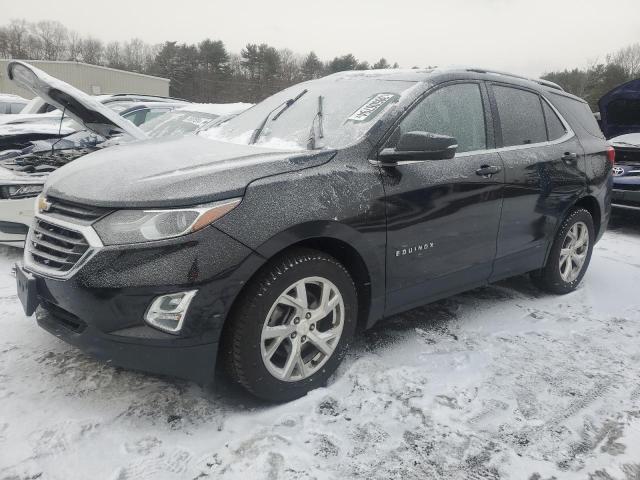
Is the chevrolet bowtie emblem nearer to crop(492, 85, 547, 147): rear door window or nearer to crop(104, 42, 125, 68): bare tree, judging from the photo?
crop(492, 85, 547, 147): rear door window

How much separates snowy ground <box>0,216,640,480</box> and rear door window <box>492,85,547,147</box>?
137 cm

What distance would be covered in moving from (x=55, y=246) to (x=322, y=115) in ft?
5.25

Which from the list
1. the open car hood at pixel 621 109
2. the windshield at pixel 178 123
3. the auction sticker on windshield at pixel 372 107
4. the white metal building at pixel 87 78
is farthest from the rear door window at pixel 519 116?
the white metal building at pixel 87 78

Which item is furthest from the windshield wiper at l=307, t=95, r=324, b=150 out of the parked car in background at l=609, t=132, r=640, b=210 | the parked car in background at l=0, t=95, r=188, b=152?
the parked car in background at l=609, t=132, r=640, b=210

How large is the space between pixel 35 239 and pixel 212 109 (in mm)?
4083

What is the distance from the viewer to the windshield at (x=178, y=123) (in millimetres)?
5746

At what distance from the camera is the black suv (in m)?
2.03

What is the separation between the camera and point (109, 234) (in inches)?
79.5

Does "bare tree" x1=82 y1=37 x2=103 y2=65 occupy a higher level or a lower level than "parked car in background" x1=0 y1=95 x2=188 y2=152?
higher

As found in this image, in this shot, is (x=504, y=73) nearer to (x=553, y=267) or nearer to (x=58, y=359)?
(x=553, y=267)

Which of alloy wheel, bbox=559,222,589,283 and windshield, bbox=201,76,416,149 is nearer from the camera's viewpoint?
windshield, bbox=201,76,416,149

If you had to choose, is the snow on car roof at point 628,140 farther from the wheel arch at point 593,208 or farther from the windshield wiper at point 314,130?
the windshield wiper at point 314,130

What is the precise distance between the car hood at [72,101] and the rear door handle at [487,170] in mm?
3069

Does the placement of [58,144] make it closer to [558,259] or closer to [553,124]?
[553,124]
